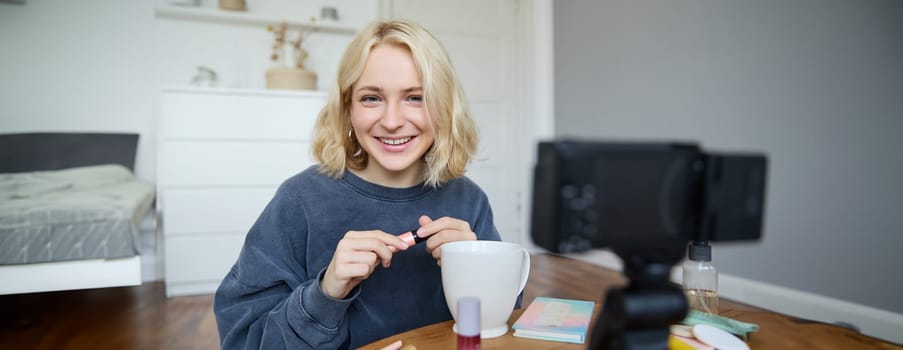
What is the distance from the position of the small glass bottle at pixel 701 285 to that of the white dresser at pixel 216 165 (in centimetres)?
218

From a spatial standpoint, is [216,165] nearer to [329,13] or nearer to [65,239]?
[65,239]

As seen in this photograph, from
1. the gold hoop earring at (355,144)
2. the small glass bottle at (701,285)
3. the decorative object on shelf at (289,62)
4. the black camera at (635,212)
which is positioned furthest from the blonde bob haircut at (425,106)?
the decorative object on shelf at (289,62)

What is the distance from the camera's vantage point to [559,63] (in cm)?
354

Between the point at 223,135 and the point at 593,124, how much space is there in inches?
82.7

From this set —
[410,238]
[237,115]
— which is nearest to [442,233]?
[410,238]

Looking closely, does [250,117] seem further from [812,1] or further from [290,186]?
[812,1]

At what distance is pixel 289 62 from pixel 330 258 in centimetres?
234

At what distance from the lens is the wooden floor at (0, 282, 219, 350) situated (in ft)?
5.85

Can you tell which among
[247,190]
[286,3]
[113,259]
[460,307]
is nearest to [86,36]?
[286,3]

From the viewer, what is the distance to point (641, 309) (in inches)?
9.8

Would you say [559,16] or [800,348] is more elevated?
[559,16]

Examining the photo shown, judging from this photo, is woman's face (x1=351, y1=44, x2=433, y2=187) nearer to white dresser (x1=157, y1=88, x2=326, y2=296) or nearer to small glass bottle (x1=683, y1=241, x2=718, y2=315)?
small glass bottle (x1=683, y1=241, x2=718, y2=315)

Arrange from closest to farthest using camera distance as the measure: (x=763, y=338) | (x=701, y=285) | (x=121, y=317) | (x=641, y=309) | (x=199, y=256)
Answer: (x=641, y=309) < (x=763, y=338) < (x=701, y=285) < (x=121, y=317) < (x=199, y=256)

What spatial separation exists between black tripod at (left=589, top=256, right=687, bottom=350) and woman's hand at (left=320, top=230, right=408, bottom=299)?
0.33 metres
